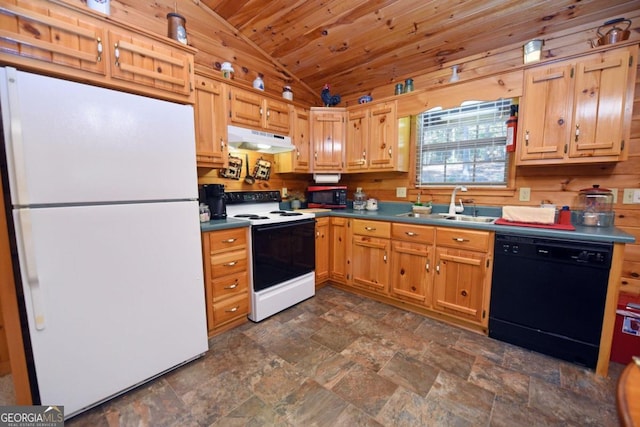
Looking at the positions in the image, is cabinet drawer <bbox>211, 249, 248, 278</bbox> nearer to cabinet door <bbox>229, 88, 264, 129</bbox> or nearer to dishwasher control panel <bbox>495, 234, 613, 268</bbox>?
cabinet door <bbox>229, 88, 264, 129</bbox>

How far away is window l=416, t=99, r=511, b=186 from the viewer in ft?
8.12

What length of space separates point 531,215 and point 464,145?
104 cm

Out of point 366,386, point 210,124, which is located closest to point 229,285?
point 366,386

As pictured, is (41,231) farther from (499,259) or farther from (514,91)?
(514,91)

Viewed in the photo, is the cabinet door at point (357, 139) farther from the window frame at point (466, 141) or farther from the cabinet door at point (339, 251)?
the cabinet door at point (339, 251)

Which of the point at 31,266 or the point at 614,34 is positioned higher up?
the point at 614,34

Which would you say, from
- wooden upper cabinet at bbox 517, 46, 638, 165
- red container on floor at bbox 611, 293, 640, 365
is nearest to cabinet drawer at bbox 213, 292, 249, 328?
wooden upper cabinet at bbox 517, 46, 638, 165

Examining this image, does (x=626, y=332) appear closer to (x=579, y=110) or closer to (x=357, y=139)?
(x=579, y=110)

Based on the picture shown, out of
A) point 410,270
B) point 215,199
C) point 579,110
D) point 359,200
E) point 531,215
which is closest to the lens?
point 579,110

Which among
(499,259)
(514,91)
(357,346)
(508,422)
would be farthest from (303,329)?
(514,91)

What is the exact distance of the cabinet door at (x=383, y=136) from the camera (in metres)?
2.82

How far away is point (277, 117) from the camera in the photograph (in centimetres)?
276

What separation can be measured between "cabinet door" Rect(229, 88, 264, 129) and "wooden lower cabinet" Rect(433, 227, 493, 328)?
2035mm

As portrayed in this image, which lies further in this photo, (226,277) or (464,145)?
(464,145)
